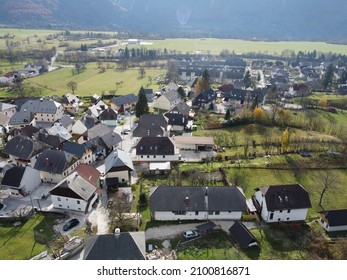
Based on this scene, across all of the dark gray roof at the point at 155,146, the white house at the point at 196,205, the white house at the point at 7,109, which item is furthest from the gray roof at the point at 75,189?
the white house at the point at 7,109

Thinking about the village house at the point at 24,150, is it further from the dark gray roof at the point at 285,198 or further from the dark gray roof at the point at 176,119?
the dark gray roof at the point at 285,198

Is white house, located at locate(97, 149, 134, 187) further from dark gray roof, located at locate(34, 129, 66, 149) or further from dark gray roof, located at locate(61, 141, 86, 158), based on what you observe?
dark gray roof, located at locate(34, 129, 66, 149)

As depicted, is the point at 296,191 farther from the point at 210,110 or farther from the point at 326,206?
the point at 210,110

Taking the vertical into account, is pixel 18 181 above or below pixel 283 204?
above

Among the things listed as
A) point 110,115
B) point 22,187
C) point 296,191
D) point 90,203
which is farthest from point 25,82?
point 296,191

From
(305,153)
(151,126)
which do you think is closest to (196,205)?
(305,153)

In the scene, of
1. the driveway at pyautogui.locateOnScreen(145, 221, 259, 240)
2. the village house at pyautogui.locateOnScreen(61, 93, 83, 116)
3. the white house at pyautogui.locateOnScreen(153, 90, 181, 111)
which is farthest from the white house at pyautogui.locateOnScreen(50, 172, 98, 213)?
the white house at pyautogui.locateOnScreen(153, 90, 181, 111)

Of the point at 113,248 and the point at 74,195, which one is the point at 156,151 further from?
the point at 113,248
